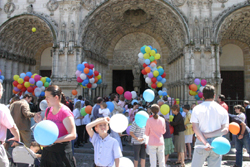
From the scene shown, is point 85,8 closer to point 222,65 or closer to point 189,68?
point 189,68

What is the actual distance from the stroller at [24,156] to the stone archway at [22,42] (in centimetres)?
1194

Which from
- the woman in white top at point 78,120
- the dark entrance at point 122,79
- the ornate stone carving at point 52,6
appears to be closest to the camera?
the woman in white top at point 78,120

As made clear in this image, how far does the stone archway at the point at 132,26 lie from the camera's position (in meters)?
14.2

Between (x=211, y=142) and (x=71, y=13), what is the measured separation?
13.3 metres

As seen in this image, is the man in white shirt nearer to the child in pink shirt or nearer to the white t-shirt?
the white t-shirt

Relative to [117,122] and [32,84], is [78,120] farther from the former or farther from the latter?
[32,84]

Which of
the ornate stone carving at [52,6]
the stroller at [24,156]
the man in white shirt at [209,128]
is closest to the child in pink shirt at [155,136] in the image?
the man in white shirt at [209,128]

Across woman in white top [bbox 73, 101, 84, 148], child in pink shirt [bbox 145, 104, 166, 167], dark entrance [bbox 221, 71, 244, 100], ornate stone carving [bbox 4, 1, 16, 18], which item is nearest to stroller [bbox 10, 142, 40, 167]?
child in pink shirt [bbox 145, 104, 166, 167]

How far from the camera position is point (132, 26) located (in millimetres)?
17078

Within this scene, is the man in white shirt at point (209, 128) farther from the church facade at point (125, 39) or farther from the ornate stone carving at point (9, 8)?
the ornate stone carving at point (9, 8)

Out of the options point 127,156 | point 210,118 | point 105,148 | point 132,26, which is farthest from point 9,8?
point 210,118

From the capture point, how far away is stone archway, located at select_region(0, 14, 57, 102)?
1484 cm

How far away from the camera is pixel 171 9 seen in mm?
13711

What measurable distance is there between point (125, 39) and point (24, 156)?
15.4 meters
